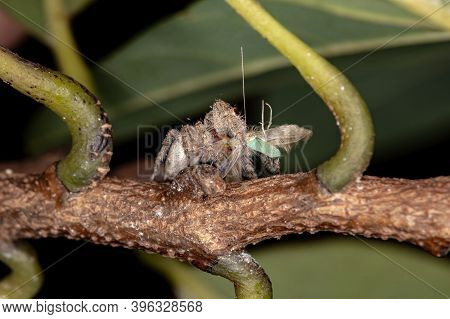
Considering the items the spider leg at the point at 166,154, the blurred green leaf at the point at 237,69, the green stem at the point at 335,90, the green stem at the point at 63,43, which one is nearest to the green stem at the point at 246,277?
the green stem at the point at 335,90

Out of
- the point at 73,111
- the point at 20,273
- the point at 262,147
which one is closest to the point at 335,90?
the point at 73,111

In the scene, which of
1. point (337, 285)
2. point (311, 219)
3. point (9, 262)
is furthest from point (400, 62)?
point (9, 262)

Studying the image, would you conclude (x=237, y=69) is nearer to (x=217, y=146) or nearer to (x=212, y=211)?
(x=217, y=146)

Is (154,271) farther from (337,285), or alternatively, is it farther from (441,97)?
(441,97)

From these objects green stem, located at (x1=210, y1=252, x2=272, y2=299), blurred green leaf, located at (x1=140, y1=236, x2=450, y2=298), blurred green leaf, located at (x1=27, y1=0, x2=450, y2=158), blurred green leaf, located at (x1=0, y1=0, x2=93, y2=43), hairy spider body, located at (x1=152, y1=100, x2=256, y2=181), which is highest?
blurred green leaf, located at (x1=0, y1=0, x2=93, y2=43)

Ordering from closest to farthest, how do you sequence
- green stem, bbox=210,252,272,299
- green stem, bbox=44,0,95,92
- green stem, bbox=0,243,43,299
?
green stem, bbox=210,252,272,299
green stem, bbox=0,243,43,299
green stem, bbox=44,0,95,92

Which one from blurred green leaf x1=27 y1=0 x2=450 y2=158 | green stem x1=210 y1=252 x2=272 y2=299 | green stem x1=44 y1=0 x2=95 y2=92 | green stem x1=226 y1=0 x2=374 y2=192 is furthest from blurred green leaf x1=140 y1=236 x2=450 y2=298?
green stem x1=226 y1=0 x2=374 y2=192

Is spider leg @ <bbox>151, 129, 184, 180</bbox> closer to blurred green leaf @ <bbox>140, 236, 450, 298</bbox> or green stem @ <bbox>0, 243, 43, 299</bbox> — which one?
green stem @ <bbox>0, 243, 43, 299</bbox>
